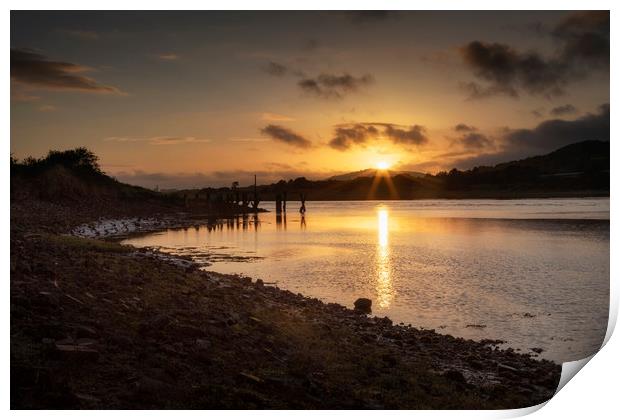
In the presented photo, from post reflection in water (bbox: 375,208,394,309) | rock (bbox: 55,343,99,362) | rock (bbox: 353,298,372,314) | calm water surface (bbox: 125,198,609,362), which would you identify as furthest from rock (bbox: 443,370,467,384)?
post reflection in water (bbox: 375,208,394,309)

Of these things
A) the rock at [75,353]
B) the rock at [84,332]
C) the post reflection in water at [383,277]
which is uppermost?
the rock at [84,332]

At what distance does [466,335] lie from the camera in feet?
35.5

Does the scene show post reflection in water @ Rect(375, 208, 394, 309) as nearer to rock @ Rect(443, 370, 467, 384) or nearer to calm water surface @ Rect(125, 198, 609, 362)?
calm water surface @ Rect(125, 198, 609, 362)

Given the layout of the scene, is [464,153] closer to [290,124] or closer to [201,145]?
[290,124]

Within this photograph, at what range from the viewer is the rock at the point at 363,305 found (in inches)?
492

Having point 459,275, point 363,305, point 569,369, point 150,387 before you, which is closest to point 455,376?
point 569,369

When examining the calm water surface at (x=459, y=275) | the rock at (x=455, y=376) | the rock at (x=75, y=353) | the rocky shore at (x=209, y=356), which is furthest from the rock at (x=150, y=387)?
the calm water surface at (x=459, y=275)

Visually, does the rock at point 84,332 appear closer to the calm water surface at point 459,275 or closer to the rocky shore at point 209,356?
the rocky shore at point 209,356

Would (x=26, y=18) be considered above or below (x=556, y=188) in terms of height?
above

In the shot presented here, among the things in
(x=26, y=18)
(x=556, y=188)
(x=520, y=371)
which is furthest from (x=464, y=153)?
(x=26, y=18)

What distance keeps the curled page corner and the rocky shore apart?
16 centimetres

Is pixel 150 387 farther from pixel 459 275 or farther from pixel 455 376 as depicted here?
pixel 459 275

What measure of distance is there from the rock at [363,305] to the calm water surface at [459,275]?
1.26 ft
